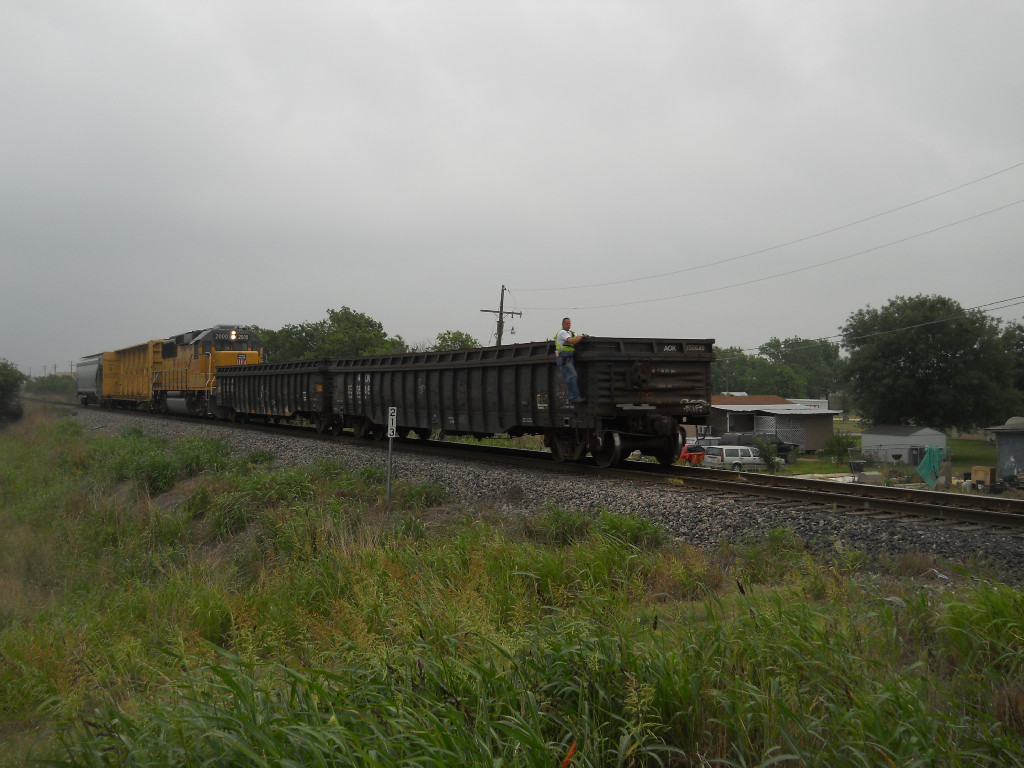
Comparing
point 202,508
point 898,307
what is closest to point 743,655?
point 202,508

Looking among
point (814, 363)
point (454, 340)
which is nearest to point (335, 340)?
point (454, 340)

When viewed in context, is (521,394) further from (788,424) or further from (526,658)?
(788,424)

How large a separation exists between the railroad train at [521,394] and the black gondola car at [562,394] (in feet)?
0.06

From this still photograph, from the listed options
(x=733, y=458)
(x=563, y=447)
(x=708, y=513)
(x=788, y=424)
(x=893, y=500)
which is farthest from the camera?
(x=788, y=424)

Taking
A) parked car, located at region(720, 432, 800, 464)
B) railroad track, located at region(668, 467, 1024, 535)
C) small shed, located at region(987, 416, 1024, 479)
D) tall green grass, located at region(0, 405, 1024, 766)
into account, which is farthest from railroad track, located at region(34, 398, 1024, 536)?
parked car, located at region(720, 432, 800, 464)

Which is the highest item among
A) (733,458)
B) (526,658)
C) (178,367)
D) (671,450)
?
(178,367)

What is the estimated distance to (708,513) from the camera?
8266 mm

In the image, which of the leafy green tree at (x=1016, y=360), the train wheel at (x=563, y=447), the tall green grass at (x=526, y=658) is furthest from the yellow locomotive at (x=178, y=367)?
the leafy green tree at (x=1016, y=360)

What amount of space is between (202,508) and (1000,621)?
12.5m

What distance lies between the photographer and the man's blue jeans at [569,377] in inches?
463

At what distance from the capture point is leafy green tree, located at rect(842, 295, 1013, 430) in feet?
181

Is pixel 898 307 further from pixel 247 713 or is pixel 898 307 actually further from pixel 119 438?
pixel 247 713

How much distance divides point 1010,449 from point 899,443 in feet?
48.0

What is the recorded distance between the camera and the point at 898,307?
203 ft
